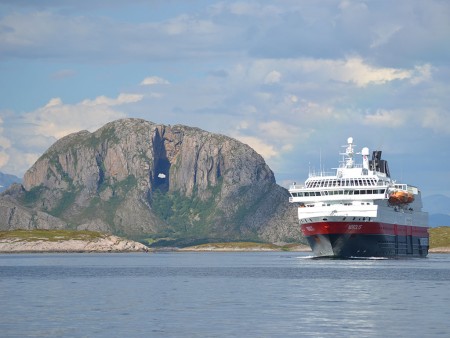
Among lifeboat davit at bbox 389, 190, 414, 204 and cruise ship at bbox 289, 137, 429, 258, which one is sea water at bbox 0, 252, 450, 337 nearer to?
cruise ship at bbox 289, 137, 429, 258

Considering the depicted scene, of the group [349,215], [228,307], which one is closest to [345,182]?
[349,215]

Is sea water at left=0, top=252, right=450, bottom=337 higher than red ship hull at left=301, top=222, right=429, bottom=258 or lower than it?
lower

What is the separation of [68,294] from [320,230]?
8855cm

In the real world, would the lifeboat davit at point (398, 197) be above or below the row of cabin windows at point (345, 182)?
below

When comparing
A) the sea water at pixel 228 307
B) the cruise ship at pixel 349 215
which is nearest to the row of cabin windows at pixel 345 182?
the cruise ship at pixel 349 215

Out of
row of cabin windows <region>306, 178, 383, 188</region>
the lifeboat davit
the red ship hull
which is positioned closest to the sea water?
the red ship hull

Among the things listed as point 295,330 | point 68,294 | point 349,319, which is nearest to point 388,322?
point 349,319

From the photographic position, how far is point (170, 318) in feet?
230

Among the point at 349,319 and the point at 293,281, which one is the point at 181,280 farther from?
the point at 349,319

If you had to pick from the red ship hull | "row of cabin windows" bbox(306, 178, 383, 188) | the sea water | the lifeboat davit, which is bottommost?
the sea water

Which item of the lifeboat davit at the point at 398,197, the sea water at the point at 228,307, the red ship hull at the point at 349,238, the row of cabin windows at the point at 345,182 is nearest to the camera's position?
the sea water at the point at 228,307

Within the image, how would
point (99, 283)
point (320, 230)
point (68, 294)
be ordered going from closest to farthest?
point (68, 294), point (99, 283), point (320, 230)

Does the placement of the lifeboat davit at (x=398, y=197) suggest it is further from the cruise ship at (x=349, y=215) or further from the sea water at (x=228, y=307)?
the sea water at (x=228, y=307)

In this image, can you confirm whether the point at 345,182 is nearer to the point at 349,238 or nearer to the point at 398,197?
the point at 349,238
